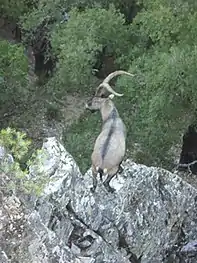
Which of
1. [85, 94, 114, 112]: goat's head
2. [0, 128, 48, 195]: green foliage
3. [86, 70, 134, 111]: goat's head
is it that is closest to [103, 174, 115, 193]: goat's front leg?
[85, 94, 114, 112]: goat's head

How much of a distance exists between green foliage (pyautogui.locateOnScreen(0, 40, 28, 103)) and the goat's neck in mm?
5466

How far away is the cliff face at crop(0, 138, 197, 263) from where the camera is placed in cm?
1505

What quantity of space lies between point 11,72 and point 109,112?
5.99m

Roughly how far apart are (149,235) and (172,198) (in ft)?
3.91

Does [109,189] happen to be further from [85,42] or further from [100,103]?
[85,42]

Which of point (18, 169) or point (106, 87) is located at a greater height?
point (106, 87)

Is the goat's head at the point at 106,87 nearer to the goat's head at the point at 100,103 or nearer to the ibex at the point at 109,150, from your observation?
the goat's head at the point at 100,103

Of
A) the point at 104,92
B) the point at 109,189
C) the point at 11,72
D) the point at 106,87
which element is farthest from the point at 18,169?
the point at 11,72

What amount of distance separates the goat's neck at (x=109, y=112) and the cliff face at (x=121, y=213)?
116 centimetres

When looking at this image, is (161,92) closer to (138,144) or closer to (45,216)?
(138,144)

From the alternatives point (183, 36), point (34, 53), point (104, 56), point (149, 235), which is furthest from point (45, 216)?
point (34, 53)

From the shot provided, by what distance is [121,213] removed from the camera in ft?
54.6

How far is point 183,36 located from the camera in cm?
1938

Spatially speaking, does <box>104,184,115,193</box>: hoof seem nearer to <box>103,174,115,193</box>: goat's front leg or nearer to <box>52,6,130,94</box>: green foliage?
<box>103,174,115,193</box>: goat's front leg
